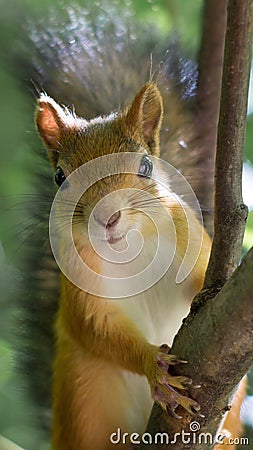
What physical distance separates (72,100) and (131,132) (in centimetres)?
35

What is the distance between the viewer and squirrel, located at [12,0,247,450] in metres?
0.95

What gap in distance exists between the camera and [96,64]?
135 centimetres

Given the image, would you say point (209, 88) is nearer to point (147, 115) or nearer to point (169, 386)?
point (147, 115)

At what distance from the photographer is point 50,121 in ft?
3.56

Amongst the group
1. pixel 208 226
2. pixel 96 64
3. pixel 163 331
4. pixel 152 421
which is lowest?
pixel 152 421

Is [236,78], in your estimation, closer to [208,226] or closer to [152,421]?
[152,421]

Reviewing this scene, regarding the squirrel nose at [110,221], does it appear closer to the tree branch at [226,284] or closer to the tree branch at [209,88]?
the tree branch at [226,284]

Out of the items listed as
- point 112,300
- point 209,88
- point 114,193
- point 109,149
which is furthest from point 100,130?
Result: point 209,88

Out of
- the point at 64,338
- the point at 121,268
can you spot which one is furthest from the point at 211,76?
the point at 64,338

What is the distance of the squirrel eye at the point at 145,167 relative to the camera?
98 centimetres

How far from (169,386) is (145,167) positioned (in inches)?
13.2

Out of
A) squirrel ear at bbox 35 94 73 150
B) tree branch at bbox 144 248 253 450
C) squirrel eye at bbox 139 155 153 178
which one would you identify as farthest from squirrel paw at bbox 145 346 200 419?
squirrel ear at bbox 35 94 73 150

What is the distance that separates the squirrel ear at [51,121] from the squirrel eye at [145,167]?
0.15 metres

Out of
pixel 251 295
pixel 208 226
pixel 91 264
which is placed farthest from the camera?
pixel 208 226
